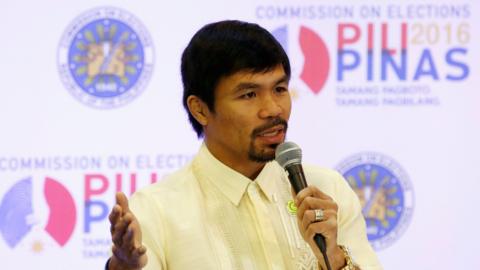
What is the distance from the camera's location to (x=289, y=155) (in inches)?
76.2

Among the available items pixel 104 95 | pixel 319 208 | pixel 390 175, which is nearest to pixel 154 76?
pixel 104 95

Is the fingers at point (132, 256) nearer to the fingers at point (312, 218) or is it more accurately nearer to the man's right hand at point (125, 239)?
the man's right hand at point (125, 239)

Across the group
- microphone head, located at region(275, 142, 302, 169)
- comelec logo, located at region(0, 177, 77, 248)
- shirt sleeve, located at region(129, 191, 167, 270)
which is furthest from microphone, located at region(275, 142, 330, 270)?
comelec logo, located at region(0, 177, 77, 248)

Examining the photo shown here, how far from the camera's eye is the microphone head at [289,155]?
1929 millimetres

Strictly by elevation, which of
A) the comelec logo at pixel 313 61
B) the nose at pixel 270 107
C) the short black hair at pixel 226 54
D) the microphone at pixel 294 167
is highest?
the comelec logo at pixel 313 61

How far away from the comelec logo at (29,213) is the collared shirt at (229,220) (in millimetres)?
1109

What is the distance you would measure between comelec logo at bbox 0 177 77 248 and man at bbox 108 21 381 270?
1.11 m

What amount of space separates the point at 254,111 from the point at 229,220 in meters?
0.27

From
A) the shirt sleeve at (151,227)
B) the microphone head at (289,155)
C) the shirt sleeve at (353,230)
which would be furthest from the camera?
the shirt sleeve at (353,230)

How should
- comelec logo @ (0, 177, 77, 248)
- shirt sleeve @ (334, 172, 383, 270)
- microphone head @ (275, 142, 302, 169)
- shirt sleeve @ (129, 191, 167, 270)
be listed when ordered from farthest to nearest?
comelec logo @ (0, 177, 77, 248) → shirt sleeve @ (334, 172, 383, 270) → shirt sleeve @ (129, 191, 167, 270) → microphone head @ (275, 142, 302, 169)

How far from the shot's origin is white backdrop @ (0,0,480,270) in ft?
10.7

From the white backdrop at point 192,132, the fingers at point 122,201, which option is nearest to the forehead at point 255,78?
the fingers at point 122,201

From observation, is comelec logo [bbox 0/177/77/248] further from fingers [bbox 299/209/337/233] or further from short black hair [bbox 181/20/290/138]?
fingers [bbox 299/209/337/233]

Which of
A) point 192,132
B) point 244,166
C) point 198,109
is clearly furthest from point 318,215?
point 192,132
